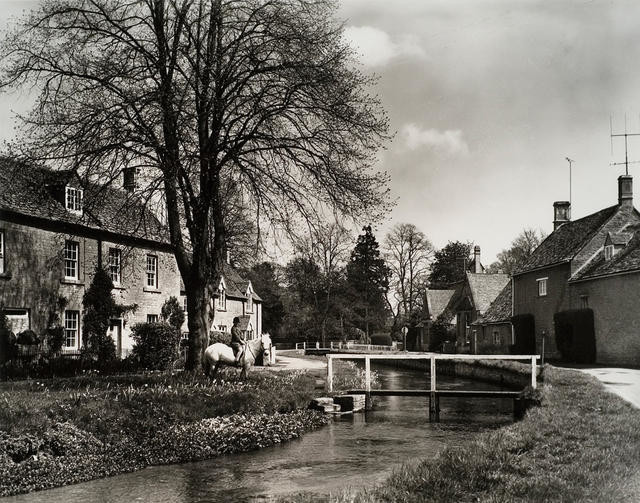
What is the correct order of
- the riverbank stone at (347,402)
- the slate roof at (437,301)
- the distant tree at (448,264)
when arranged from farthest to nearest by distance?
1. the distant tree at (448,264)
2. the slate roof at (437,301)
3. the riverbank stone at (347,402)

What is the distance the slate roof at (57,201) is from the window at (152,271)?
4.07ft

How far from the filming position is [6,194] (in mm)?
26016

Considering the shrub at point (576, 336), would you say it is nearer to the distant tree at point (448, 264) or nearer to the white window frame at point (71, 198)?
the white window frame at point (71, 198)

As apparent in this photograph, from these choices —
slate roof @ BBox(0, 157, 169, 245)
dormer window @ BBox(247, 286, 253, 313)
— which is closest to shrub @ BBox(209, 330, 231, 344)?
slate roof @ BBox(0, 157, 169, 245)

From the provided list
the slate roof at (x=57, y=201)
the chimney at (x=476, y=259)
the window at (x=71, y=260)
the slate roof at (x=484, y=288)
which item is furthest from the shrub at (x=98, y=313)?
the chimney at (x=476, y=259)

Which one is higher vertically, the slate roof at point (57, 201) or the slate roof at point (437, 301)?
the slate roof at point (57, 201)

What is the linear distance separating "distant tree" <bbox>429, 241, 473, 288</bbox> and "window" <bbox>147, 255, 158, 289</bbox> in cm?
6911

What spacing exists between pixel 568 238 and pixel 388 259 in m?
46.2

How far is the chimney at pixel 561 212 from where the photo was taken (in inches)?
1801

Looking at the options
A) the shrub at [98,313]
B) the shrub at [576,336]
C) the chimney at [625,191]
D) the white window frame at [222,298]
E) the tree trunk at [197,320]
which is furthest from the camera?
the white window frame at [222,298]

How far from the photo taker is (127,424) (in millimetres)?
13922

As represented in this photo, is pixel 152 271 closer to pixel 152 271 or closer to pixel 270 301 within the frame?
pixel 152 271

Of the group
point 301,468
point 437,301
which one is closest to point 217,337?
point 301,468

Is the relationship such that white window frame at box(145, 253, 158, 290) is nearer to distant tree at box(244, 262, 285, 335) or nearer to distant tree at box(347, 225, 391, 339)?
distant tree at box(347, 225, 391, 339)
